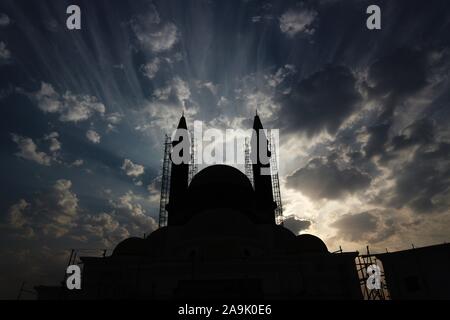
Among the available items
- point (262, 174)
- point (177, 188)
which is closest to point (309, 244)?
point (262, 174)

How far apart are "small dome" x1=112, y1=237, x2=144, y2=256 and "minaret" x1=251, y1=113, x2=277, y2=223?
39.8 ft

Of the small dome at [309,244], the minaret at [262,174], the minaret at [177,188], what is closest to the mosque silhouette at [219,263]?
the small dome at [309,244]

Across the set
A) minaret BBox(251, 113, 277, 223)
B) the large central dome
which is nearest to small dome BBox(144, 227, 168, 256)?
the large central dome

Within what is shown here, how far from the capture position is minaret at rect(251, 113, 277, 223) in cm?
3147

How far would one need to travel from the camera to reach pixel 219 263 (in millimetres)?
20719

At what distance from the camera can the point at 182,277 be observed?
69.4 ft

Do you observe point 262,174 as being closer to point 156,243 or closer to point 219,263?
point 156,243

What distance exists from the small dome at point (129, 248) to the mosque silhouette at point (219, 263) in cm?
9

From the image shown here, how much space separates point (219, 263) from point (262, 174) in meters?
16.2

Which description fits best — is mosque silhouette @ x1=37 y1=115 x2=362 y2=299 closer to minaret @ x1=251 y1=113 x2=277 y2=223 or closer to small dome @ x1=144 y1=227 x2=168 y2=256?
small dome @ x1=144 y1=227 x2=168 y2=256

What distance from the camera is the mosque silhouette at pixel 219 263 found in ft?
67.3
